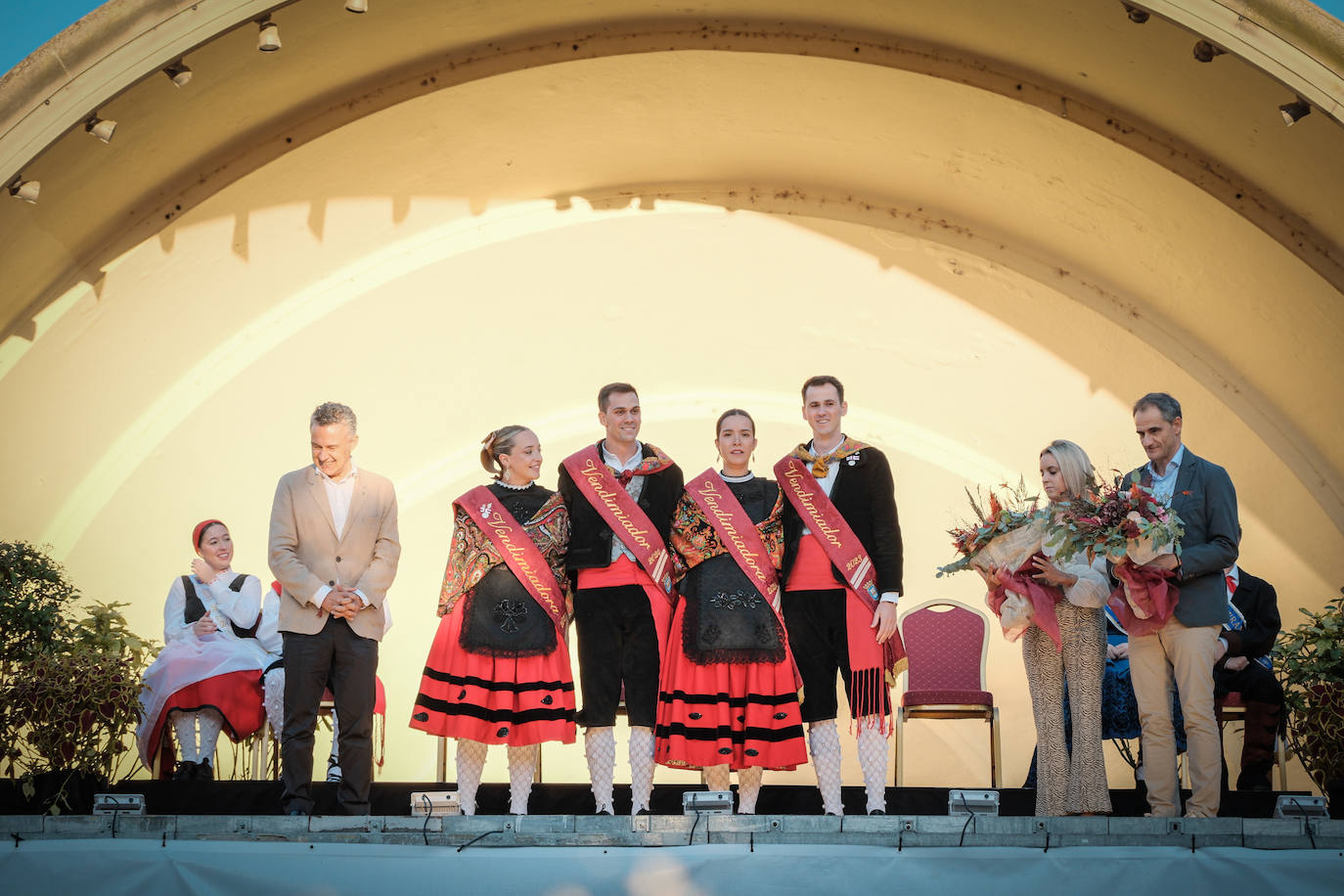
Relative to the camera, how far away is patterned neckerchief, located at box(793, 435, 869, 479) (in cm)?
486

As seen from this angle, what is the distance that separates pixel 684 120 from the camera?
656 cm

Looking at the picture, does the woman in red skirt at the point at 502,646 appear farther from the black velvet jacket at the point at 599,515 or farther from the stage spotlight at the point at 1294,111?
the stage spotlight at the point at 1294,111

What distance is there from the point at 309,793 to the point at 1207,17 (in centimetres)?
403

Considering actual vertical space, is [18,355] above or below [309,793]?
above

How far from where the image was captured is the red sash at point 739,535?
474cm

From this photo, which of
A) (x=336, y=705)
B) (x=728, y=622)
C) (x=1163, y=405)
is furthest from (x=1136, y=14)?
(x=336, y=705)

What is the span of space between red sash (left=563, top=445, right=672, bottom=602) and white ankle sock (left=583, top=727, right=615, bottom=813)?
52 cm

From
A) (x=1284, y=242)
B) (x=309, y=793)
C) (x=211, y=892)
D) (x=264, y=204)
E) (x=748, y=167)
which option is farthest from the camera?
(x=748, y=167)

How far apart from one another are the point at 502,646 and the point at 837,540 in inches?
46.2

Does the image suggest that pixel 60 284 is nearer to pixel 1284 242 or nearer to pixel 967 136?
pixel 967 136

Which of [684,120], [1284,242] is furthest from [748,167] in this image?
[1284,242]

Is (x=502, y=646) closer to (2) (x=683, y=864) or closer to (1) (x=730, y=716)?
(1) (x=730, y=716)

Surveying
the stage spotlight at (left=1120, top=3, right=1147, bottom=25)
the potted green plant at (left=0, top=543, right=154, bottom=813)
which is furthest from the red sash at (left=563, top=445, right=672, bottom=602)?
the stage spotlight at (left=1120, top=3, right=1147, bottom=25)

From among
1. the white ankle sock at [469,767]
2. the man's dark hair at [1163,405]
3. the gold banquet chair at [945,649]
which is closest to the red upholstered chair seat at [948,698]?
the gold banquet chair at [945,649]
